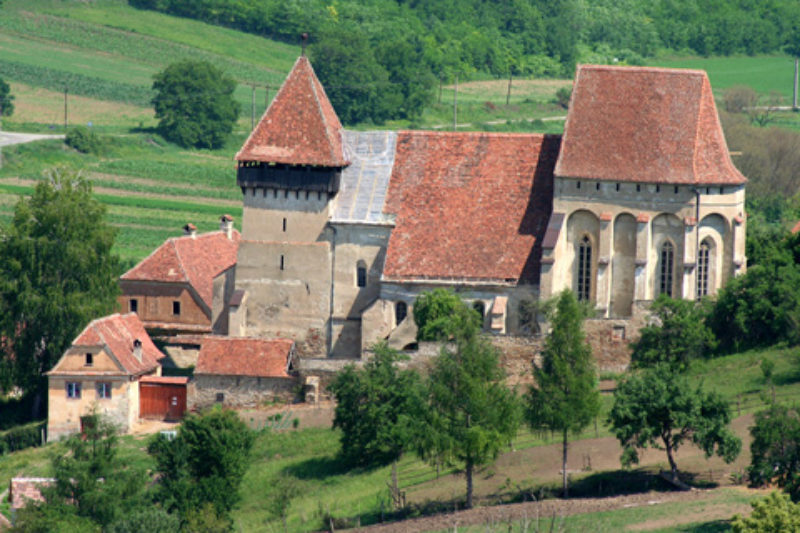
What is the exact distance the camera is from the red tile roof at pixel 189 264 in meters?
89.2

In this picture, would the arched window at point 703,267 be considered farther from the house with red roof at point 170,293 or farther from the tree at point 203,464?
the tree at point 203,464

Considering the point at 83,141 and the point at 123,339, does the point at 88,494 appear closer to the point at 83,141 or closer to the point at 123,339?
the point at 123,339

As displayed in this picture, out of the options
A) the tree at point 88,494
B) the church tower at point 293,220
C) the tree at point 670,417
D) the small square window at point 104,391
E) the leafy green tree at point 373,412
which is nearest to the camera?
the tree at point 670,417

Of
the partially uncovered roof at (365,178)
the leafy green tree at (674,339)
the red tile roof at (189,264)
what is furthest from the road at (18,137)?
the leafy green tree at (674,339)

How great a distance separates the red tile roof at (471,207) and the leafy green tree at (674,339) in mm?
5821

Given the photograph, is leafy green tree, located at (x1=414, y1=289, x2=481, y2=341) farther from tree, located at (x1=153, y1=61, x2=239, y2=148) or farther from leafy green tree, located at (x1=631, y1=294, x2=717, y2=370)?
tree, located at (x1=153, y1=61, x2=239, y2=148)

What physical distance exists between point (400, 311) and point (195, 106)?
68908 millimetres

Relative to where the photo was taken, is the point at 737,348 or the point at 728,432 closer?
the point at 728,432

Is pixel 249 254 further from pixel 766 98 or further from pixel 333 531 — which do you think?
pixel 766 98

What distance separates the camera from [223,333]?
83.9 metres

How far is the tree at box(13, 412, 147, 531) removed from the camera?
6394 centimetres

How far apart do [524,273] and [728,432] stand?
1836 centimetres

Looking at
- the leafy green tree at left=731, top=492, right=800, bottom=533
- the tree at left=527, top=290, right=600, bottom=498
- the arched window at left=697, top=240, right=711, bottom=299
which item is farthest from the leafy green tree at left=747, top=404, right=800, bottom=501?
the arched window at left=697, top=240, right=711, bottom=299

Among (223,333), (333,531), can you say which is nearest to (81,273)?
(223,333)
